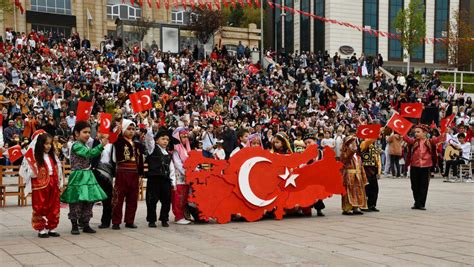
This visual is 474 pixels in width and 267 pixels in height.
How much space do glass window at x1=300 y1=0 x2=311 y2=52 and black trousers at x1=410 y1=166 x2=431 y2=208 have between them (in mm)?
46546

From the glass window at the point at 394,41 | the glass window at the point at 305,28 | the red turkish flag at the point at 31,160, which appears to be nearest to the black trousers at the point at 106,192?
the red turkish flag at the point at 31,160

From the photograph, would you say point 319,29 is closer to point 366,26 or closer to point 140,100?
point 366,26

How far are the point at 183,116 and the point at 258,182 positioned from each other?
40.4 feet

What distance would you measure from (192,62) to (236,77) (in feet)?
10.4

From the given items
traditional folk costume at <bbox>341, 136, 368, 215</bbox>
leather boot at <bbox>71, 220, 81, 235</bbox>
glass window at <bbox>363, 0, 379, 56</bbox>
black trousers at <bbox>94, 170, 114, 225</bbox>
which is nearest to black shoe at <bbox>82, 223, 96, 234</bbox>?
leather boot at <bbox>71, 220, 81, 235</bbox>

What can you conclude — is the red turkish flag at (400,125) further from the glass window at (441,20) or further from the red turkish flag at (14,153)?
the glass window at (441,20)

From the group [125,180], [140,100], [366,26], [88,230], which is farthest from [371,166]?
[366,26]

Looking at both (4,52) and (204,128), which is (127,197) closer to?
(204,128)

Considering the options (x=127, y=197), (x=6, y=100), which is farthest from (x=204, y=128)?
(x=127, y=197)

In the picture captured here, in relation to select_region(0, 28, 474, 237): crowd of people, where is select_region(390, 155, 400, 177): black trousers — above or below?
below

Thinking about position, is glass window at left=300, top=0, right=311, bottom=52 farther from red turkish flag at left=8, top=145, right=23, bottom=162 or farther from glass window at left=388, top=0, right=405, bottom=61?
red turkish flag at left=8, top=145, right=23, bottom=162

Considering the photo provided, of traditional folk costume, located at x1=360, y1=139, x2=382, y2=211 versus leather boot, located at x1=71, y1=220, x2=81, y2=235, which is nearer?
leather boot, located at x1=71, y1=220, x2=81, y2=235

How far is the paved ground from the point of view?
6.39 meters

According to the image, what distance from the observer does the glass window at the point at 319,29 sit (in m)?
54.2
